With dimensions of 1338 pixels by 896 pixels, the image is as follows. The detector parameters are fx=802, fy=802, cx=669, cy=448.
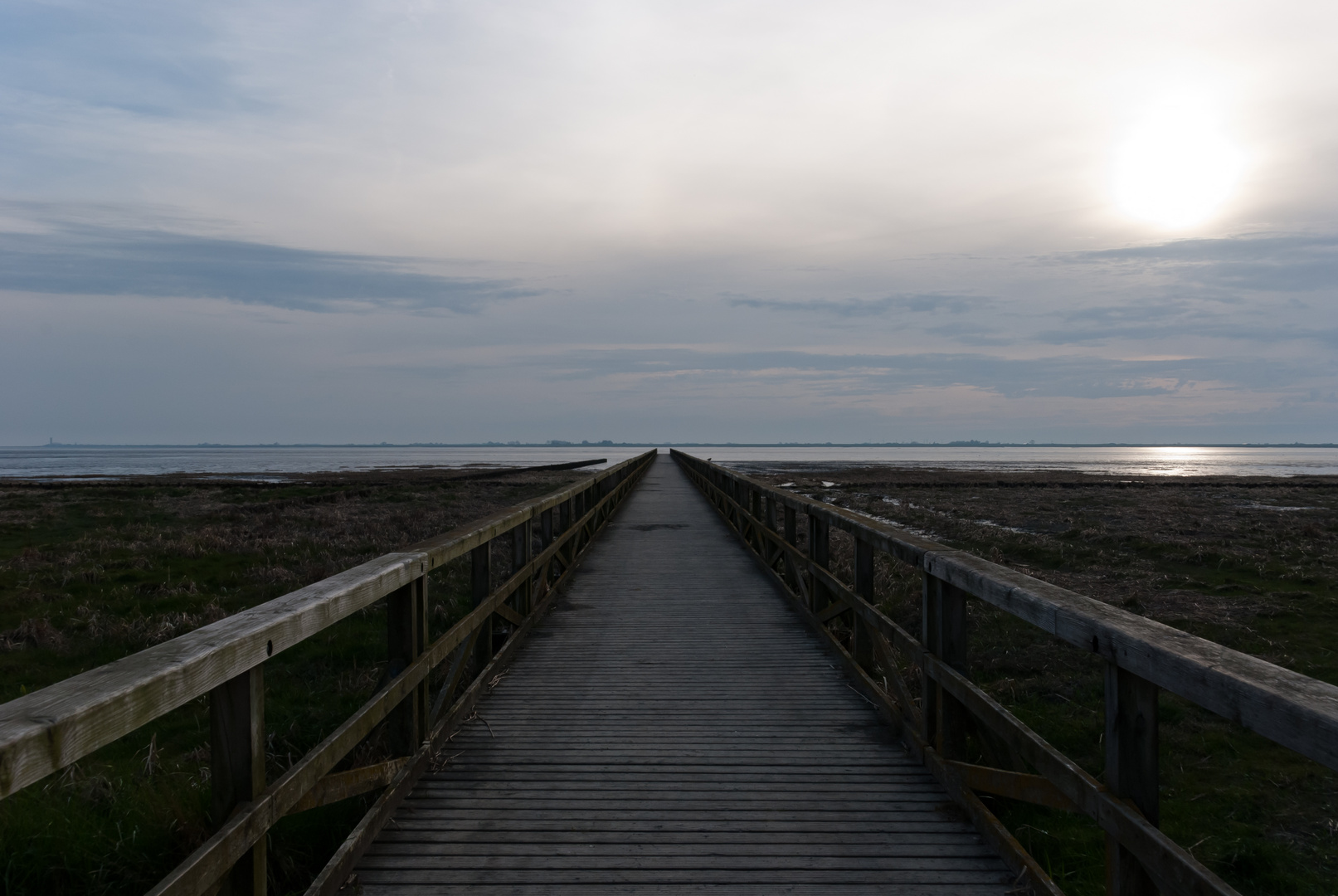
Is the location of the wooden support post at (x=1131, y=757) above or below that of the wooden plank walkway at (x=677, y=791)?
above

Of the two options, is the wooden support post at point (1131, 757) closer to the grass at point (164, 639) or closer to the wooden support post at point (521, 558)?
the grass at point (164, 639)

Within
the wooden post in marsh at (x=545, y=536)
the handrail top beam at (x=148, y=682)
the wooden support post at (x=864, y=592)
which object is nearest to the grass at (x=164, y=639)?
the handrail top beam at (x=148, y=682)

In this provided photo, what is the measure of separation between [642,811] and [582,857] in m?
0.49

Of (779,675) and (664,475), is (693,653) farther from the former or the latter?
(664,475)

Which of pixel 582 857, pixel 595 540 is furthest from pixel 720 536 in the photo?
pixel 582 857

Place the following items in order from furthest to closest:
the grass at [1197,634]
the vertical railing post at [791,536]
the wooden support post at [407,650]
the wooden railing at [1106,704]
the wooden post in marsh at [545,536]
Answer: the vertical railing post at [791,536], the wooden post in marsh at [545,536], the grass at [1197,634], the wooden support post at [407,650], the wooden railing at [1106,704]

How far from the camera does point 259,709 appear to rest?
7.98 feet

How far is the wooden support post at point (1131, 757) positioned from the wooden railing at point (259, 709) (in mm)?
2502

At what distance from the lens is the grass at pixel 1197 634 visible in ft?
15.0

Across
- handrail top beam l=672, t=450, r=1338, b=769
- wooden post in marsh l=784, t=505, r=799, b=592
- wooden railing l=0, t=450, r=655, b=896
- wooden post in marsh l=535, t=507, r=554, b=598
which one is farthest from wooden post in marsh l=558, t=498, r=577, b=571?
handrail top beam l=672, t=450, r=1338, b=769

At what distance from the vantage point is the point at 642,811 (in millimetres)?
3738

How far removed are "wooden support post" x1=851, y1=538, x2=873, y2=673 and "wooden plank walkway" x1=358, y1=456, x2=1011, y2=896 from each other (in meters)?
0.29

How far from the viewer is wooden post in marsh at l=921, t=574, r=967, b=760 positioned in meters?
3.84

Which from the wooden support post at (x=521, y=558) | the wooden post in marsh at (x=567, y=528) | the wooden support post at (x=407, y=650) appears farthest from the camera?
the wooden post in marsh at (x=567, y=528)
